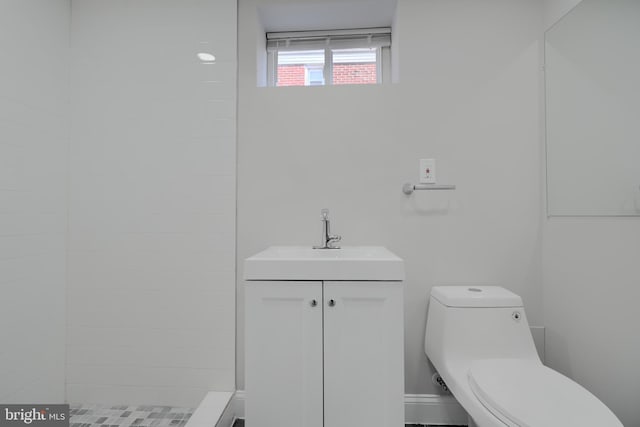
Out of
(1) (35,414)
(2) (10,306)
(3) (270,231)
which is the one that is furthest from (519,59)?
(1) (35,414)

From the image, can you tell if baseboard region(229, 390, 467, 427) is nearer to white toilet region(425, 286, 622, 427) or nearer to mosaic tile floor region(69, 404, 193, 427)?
white toilet region(425, 286, 622, 427)

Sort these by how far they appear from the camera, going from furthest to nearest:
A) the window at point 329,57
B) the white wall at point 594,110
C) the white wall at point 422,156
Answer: the window at point 329,57, the white wall at point 422,156, the white wall at point 594,110

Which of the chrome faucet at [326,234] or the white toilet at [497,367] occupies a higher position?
the chrome faucet at [326,234]

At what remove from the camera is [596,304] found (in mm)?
1299

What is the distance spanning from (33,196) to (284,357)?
4.79 feet

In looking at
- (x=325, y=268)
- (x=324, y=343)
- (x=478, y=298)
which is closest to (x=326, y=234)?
(x=325, y=268)

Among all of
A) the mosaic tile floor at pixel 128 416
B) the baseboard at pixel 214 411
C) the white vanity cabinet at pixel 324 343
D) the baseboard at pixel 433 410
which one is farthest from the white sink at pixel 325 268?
the mosaic tile floor at pixel 128 416

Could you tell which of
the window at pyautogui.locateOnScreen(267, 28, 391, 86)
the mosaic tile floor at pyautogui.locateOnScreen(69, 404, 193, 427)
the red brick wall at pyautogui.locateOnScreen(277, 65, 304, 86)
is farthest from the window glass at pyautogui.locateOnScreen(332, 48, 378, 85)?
the mosaic tile floor at pyautogui.locateOnScreen(69, 404, 193, 427)

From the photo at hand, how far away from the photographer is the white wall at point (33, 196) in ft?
4.70

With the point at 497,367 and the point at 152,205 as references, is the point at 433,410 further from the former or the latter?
the point at 152,205

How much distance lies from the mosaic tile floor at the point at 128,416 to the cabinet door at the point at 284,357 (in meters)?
0.61

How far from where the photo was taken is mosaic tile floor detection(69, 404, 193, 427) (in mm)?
1534

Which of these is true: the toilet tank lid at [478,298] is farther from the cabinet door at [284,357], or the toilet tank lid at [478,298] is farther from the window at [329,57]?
the window at [329,57]

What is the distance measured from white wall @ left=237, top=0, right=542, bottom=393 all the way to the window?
0.28m
